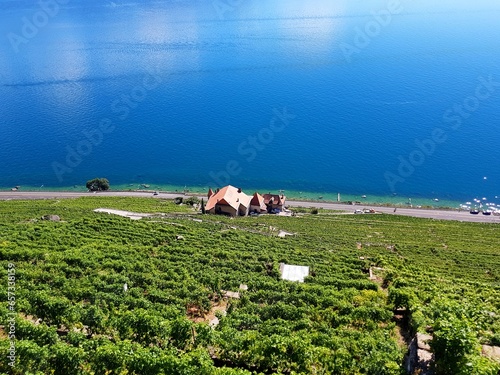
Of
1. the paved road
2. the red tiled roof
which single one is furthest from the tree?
the red tiled roof

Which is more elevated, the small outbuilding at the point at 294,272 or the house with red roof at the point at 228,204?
the house with red roof at the point at 228,204

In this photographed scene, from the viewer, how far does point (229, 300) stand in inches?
1200

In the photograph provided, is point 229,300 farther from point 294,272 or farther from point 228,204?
point 228,204

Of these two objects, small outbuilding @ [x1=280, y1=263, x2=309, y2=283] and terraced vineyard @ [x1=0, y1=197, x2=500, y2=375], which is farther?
small outbuilding @ [x1=280, y1=263, x2=309, y2=283]

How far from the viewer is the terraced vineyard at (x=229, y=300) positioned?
68.9ft

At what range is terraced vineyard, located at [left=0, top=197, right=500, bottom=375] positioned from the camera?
2102cm

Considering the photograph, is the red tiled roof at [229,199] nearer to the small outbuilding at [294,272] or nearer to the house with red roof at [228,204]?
the house with red roof at [228,204]

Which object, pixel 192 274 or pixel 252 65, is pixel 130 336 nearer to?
pixel 192 274

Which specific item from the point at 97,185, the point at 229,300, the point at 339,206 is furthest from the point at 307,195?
the point at 229,300

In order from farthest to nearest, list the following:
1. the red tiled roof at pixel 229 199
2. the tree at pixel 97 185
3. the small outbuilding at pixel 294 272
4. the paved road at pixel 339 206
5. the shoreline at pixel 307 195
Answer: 1. the tree at pixel 97 185
2. the shoreline at pixel 307 195
3. the paved road at pixel 339 206
4. the red tiled roof at pixel 229 199
5. the small outbuilding at pixel 294 272

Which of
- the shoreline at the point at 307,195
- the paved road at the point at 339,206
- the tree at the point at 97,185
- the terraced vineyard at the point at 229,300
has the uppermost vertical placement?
the tree at the point at 97,185

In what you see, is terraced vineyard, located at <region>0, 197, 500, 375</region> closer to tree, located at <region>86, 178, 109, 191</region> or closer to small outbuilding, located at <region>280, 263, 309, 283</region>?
small outbuilding, located at <region>280, 263, 309, 283</region>

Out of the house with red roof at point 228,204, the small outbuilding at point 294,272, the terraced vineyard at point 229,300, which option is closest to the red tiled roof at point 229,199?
the house with red roof at point 228,204

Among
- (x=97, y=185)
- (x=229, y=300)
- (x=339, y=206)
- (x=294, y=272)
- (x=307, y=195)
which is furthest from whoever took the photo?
(x=307, y=195)
